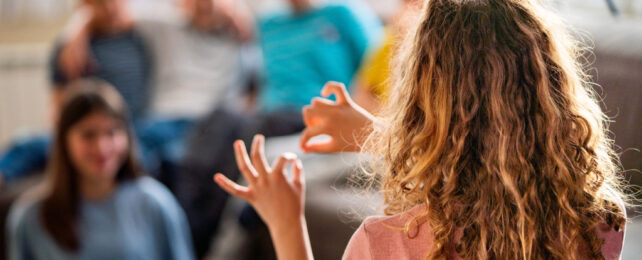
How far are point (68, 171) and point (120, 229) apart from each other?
188 mm

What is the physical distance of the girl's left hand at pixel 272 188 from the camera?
806 mm

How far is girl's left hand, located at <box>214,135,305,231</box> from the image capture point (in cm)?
A: 81

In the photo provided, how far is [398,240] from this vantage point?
0.72 meters

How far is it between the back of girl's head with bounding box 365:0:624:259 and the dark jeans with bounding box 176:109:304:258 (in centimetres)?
129

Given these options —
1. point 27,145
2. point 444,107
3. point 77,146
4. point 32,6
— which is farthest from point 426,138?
point 32,6

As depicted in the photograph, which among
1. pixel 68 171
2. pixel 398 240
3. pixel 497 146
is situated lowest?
pixel 68 171

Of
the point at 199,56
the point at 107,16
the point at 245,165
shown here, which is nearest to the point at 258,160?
the point at 245,165

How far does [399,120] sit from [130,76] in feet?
6.08

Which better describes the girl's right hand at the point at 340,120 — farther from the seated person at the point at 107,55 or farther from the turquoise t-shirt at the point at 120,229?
the seated person at the point at 107,55

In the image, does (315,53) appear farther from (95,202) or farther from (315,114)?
(315,114)

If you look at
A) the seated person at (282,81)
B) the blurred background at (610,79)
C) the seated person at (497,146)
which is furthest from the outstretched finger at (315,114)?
the seated person at (282,81)

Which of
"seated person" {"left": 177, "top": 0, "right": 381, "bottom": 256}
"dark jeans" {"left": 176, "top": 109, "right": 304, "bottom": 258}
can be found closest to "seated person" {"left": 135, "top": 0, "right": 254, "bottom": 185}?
"seated person" {"left": 177, "top": 0, "right": 381, "bottom": 256}

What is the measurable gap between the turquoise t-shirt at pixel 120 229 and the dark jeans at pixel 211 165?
14cm

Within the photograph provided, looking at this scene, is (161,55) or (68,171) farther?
(161,55)
